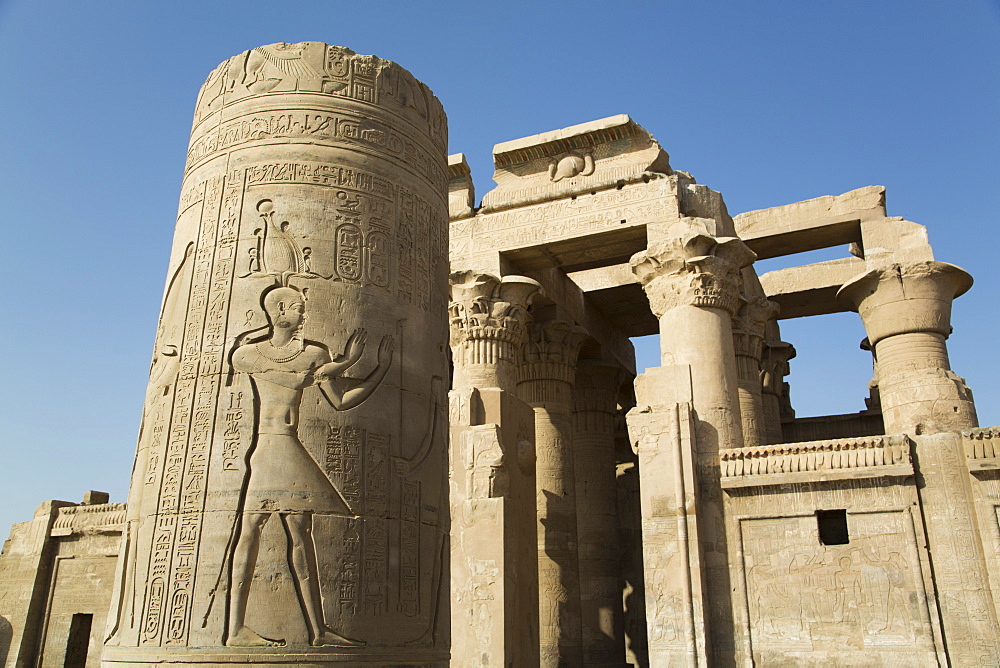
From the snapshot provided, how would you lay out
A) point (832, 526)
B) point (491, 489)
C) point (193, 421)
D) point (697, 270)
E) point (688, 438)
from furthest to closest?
point (697, 270) → point (491, 489) → point (688, 438) → point (832, 526) → point (193, 421)

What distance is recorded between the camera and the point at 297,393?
14.8 feet

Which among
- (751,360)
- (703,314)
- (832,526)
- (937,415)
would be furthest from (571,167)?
(832,526)

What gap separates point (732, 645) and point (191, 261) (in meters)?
9.17

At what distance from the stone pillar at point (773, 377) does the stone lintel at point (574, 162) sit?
5.57 m

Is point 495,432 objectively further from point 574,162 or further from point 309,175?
point 309,175

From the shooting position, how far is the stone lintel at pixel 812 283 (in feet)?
56.5

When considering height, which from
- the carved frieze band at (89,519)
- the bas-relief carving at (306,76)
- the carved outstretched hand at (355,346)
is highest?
the bas-relief carving at (306,76)

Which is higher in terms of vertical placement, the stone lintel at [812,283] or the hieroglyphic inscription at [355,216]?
the stone lintel at [812,283]

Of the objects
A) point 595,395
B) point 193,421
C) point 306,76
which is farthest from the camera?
point 595,395

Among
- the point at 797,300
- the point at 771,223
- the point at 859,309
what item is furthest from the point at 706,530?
the point at 797,300

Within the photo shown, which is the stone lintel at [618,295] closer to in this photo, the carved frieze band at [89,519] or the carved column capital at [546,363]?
the carved column capital at [546,363]

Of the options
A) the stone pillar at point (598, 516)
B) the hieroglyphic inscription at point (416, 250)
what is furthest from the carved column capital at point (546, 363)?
the hieroglyphic inscription at point (416, 250)

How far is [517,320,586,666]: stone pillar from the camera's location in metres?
14.6

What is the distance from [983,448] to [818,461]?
1.94 m
